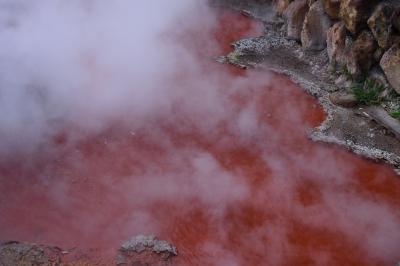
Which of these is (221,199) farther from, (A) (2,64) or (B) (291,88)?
(A) (2,64)

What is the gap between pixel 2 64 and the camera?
605 cm

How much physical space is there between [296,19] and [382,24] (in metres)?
1.89

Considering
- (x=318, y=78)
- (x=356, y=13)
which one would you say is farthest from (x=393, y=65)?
(x=318, y=78)

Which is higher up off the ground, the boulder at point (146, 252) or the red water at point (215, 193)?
the red water at point (215, 193)

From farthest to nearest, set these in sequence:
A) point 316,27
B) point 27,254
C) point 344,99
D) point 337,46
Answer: point 316,27
point 337,46
point 344,99
point 27,254

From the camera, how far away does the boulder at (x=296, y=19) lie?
313 inches

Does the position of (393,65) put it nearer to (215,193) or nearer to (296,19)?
(296,19)

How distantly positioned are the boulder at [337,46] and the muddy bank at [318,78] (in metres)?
0.13

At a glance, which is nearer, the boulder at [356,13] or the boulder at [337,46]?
the boulder at [356,13]

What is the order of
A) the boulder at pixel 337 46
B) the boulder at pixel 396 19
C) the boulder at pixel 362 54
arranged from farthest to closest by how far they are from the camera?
the boulder at pixel 337 46
the boulder at pixel 362 54
the boulder at pixel 396 19

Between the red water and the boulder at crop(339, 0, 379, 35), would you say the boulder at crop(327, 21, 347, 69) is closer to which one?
the boulder at crop(339, 0, 379, 35)

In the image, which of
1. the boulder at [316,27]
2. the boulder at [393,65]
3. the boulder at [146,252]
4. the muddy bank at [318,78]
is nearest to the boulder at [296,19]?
the muddy bank at [318,78]

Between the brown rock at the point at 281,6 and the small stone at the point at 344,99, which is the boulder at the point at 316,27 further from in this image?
the small stone at the point at 344,99

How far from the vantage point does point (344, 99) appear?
652 cm
